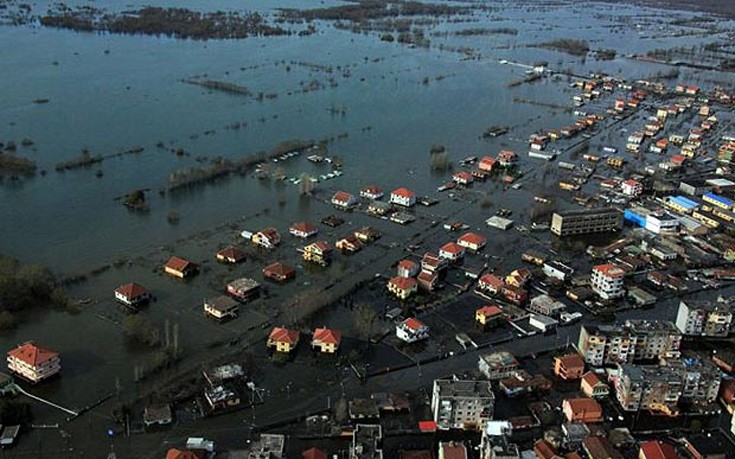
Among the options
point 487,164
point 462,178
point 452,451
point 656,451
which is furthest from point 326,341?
point 487,164

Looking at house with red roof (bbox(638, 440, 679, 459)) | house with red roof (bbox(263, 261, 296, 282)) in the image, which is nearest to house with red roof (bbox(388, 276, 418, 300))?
house with red roof (bbox(263, 261, 296, 282))

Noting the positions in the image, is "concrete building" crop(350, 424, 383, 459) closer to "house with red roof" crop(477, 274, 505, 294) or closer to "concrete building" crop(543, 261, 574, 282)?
"house with red roof" crop(477, 274, 505, 294)

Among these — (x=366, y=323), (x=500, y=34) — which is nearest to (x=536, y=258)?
(x=366, y=323)

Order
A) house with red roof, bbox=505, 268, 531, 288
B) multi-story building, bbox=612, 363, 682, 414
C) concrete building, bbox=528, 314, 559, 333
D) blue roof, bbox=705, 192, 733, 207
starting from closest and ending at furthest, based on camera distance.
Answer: multi-story building, bbox=612, 363, 682, 414, concrete building, bbox=528, 314, 559, 333, house with red roof, bbox=505, 268, 531, 288, blue roof, bbox=705, 192, 733, 207

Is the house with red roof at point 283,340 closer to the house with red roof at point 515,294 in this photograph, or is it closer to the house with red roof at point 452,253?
the house with red roof at point 515,294

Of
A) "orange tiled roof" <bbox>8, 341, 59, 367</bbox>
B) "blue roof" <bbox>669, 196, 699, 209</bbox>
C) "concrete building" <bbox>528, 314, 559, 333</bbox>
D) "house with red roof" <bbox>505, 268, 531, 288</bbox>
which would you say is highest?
"orange tiled roof" <bbox>8, 341, 59, 367</bbox>

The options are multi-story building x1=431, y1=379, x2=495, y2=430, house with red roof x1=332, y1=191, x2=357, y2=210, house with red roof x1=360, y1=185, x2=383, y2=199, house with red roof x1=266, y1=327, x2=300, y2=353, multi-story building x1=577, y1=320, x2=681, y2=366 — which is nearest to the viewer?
multi-story building x1=431, y1=379, x2=495, y2=430
